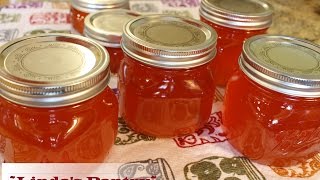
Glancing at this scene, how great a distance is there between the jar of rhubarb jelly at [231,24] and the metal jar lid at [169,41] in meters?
0.06

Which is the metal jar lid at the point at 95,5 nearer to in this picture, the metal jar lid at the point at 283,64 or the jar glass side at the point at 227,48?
the jar glass side at the point at 227,48

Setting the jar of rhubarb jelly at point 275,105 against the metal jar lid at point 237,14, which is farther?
the metal jar lid at point 237,14

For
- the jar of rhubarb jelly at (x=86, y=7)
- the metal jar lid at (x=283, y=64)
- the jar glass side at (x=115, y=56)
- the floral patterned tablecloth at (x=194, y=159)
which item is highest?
the metal jar lid at (x=283, y=64)

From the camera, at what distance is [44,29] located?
0.87 metres

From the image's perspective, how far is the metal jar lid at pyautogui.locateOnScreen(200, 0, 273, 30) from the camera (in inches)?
26.8

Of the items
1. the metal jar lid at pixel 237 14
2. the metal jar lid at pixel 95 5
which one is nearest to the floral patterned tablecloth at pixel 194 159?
the metal jar lid at pixel 237 14

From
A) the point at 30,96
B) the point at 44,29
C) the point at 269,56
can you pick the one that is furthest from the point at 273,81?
the point at 44,29

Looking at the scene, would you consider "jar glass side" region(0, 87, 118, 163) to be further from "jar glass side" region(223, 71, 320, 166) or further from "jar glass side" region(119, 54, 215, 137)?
"jar glass side" region(223, 71, 320, 166)

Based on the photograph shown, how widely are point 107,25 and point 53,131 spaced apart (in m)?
0.33

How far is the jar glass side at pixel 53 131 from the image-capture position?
1.55ft

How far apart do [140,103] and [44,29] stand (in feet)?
1.24

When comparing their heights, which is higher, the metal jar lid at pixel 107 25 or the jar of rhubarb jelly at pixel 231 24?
the jar of rhubarb jelly at pixel 231 24

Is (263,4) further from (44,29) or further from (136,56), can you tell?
(44,29)

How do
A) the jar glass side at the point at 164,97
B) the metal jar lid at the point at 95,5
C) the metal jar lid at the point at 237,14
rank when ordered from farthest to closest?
1. the metal jar lid at the point at 95,5
2. the metal jar lid at the point at 237,14
3. the jar glass side at the point at 164,97
